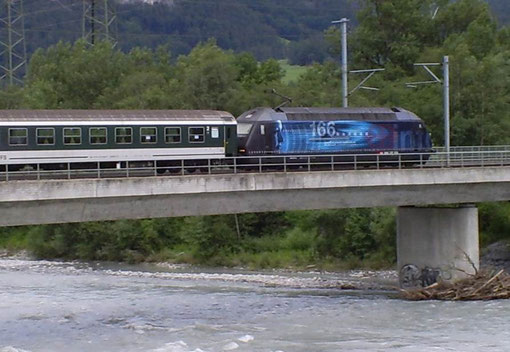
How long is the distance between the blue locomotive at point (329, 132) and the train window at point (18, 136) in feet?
38.5

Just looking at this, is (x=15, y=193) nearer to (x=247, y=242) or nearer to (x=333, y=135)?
(x=333, y=135)

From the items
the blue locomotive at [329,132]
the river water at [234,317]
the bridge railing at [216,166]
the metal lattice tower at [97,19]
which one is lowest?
the river water at [234,317]

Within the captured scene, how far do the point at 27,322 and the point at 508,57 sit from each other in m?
56.6

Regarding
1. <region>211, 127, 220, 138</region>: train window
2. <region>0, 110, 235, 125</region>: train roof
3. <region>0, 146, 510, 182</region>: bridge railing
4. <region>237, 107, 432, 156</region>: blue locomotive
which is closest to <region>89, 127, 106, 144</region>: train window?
<region>0, 110, 235, 125</region>: train roof

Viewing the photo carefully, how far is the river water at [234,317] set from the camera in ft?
129

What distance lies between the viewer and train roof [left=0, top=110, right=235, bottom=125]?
4766 centimetres

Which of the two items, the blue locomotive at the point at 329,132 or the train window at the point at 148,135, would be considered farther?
the blue locomotive at the point at 329,132

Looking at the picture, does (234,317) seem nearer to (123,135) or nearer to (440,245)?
(123,135)

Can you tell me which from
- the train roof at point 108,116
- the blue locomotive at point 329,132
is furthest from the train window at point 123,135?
the blue locomotive at point 329,132

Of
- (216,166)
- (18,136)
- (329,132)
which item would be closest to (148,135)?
(216,166)

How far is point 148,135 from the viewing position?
166ft

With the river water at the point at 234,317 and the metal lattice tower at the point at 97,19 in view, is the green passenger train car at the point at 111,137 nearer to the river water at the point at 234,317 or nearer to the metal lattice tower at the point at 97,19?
the river water at the point at 234,317

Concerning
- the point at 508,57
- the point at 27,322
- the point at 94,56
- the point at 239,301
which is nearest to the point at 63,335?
the point at 27,322

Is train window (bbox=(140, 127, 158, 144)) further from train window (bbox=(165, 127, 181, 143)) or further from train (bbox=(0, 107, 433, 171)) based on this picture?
train window (bbox=(165, 127, 181, 143))
